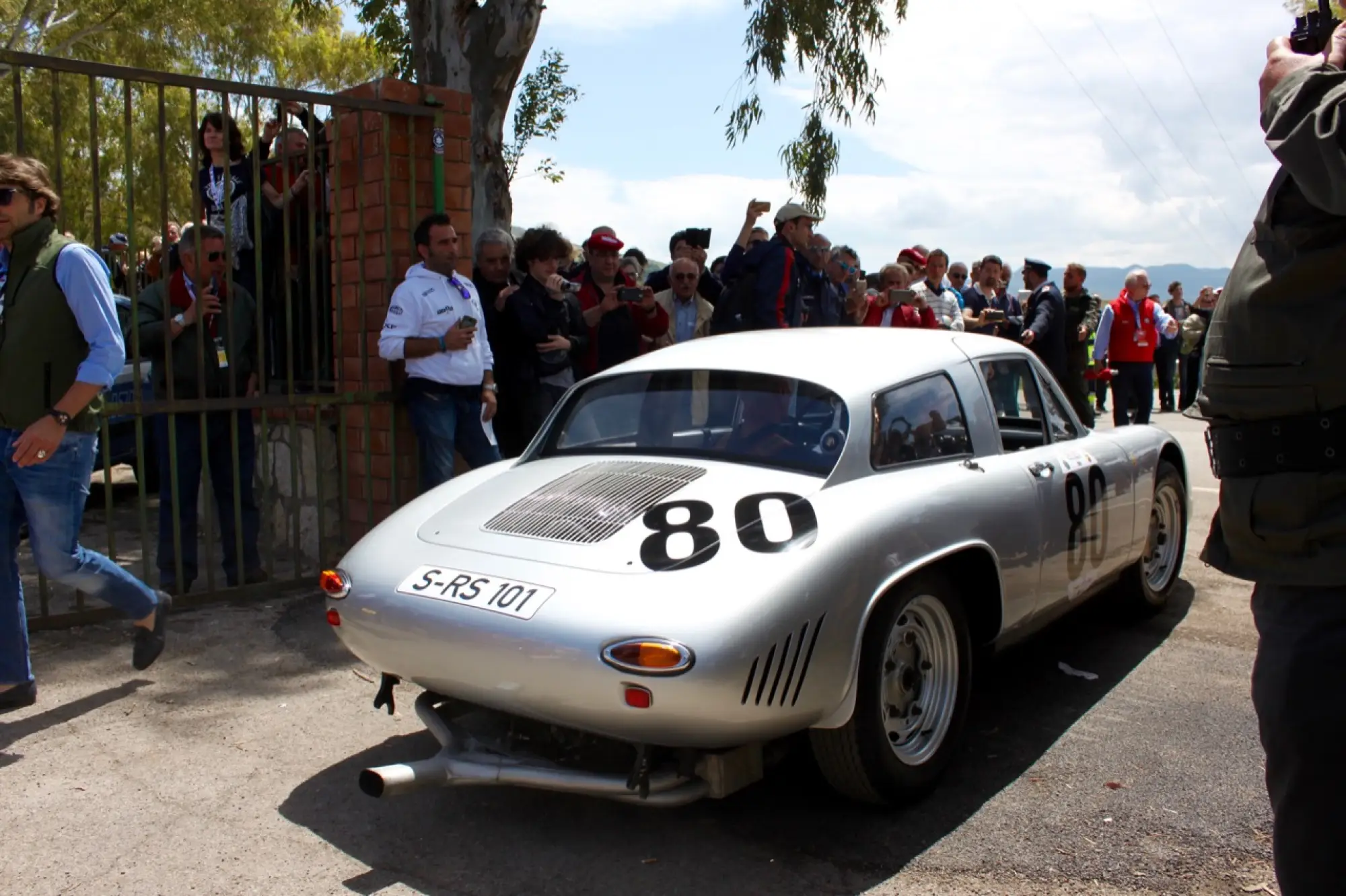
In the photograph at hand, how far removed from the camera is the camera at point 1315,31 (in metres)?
2.24

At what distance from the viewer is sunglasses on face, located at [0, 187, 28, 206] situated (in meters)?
4.11

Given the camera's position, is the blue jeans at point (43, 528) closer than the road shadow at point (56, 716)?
No

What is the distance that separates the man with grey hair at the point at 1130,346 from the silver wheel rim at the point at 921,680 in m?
8.00

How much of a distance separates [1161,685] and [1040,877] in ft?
A: 6.26

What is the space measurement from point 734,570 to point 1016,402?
2285 millimetres

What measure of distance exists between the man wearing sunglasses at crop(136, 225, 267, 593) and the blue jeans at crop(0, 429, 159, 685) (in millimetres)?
1281

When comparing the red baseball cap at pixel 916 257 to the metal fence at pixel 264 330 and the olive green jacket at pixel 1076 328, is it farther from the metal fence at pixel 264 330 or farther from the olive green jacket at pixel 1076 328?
the metal fence at pixel 264 330

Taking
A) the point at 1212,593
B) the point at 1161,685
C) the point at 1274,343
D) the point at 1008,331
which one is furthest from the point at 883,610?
the point at 1008,331

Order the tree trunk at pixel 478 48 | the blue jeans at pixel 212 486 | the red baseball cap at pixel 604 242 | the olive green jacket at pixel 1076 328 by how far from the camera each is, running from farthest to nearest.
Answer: the olive green jacket at pixel 1076 328 < the tree trunk at pixel 478 48 < the red baseball cap at pixel 604 242 < the blue jeans at pixel 212 486

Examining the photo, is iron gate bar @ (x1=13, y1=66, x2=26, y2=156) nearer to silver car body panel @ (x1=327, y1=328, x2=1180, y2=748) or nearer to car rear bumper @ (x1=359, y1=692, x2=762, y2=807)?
silver car body panel @ (x1=327, y1=328, x2=1180, y2=748)

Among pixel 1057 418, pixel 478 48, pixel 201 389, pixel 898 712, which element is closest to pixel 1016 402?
pixel 1057 418

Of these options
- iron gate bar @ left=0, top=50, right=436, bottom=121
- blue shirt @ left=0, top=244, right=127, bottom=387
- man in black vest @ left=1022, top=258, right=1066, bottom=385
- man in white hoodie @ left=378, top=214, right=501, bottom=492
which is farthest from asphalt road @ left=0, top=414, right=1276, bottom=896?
man in black vest @ left=1022, top=258, right=1066, bottom=385

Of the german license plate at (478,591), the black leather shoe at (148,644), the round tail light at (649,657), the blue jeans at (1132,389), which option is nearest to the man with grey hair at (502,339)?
the black leather shoe at (148,644)

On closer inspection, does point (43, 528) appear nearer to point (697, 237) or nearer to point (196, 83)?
point (196, 83)
